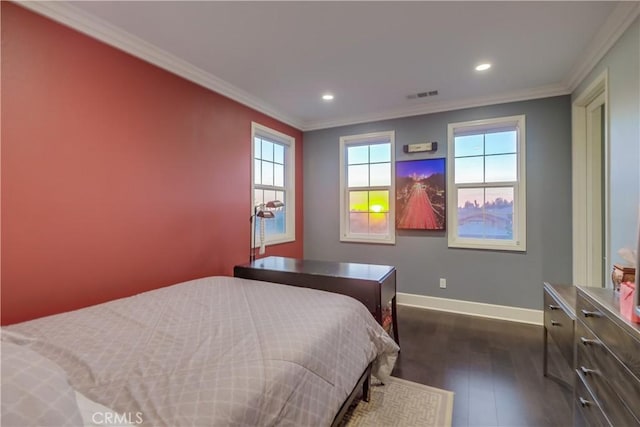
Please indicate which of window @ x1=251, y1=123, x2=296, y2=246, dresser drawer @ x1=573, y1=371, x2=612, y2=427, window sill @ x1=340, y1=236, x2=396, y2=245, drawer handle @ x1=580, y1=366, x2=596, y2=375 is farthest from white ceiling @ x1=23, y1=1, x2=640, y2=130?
dresser drawer @ x1=573, y1=371, x2=612, y2=427

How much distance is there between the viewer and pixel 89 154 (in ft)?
6.47

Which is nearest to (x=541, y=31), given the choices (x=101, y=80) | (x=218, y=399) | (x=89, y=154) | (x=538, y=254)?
(x=538, y=254)

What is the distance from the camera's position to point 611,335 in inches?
47.1

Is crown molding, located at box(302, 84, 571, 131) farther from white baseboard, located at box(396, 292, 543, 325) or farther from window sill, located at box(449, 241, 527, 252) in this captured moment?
white baseboard, located at box(396, 292, 543, 325)

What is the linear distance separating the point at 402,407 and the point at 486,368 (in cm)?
93

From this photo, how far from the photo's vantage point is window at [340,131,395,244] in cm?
396

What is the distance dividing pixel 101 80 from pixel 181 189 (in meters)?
0.97

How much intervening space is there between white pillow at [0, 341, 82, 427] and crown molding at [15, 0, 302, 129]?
2058 millimetres

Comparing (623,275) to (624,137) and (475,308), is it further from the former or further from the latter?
(475,308)

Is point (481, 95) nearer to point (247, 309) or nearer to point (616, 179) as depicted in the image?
point (616, 179)

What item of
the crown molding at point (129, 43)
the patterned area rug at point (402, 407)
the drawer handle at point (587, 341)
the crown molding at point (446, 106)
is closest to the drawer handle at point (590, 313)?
the drawer handle at point (587, 341)

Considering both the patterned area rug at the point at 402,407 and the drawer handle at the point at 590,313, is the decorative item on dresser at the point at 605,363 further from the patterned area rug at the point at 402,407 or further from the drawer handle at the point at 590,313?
the patterned area rug at the point at 402,407

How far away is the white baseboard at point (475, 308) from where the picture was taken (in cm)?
321

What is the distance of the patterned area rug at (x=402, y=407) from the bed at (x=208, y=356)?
8.0 inches
